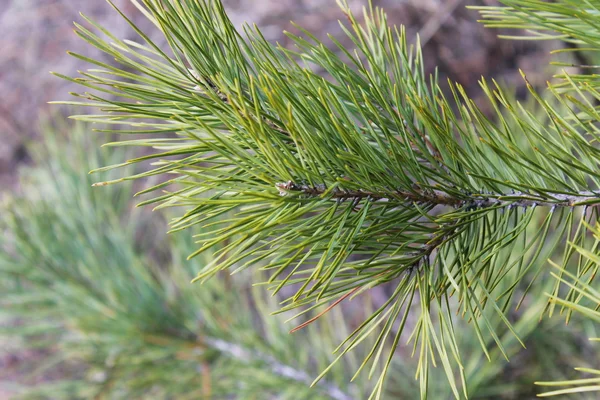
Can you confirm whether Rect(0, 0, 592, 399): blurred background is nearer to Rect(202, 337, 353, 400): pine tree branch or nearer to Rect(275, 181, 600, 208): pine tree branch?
Rect(202, 337, 353, 400): pine tree branch

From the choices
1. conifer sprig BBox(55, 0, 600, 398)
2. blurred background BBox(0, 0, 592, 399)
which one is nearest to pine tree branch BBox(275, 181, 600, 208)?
conifer sprig BBox(55, 0, 600, 398)

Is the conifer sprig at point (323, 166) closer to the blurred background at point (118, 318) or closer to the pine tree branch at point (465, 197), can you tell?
the pine tree branch at point (465, 197)

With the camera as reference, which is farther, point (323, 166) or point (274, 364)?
point (274, 364)

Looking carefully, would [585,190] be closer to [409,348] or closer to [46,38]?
[409,348]

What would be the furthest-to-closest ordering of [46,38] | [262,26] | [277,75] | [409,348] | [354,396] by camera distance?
[46,38], [262,26], [409,348], [354,396], [277,75]

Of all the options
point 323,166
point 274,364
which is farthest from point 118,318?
point 323,166

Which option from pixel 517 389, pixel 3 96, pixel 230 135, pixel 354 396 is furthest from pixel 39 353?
pixel 230 135

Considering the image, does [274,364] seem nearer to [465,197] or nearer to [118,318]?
[118,318]
